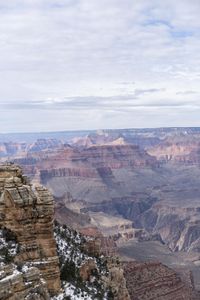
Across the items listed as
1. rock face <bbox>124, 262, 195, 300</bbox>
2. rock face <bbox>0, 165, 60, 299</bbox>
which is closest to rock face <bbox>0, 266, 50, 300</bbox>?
rock face <bbox>0, 165, 60, 299</bbox>

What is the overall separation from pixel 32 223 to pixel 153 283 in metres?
60.2

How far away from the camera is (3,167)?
28.3 meters

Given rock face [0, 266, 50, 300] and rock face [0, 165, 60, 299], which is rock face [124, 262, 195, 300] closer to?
rock face [0, 165, 60, 299]

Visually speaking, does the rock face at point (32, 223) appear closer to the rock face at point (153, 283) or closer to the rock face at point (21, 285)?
the rock face at point (21, 285)

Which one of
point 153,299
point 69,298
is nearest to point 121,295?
point 69,298

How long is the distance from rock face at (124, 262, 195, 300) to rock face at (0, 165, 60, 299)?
5260 centimetres

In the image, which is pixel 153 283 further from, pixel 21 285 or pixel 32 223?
pixel 21 285

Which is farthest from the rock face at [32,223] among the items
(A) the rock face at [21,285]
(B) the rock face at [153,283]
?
(B) the rock face at [153,283]

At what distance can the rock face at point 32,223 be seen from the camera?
84.5 ft

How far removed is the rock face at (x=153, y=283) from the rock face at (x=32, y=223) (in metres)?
52.6

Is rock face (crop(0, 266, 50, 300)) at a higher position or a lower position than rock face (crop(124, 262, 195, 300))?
higher

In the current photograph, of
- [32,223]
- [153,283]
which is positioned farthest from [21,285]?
[153,283]

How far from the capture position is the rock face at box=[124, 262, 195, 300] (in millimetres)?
79812

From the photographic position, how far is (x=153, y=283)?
3285 inches
